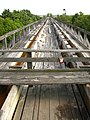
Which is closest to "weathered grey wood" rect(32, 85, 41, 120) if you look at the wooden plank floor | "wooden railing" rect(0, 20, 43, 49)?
the wooden plank floor

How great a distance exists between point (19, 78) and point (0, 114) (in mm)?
1208

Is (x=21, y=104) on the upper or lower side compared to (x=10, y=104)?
lower

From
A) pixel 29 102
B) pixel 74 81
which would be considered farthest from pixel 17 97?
pixel 74 81

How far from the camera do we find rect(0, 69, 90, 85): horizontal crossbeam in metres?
3.70

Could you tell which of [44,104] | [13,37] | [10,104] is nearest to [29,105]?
[44,104]

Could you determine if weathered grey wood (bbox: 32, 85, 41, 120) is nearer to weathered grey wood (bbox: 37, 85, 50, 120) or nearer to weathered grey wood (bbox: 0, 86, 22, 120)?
weathered grey wood (bbox: 37, 85, 50, 120)

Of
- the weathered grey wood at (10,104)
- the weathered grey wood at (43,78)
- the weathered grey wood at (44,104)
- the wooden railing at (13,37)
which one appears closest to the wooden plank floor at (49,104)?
the weathered grey wood at (44,104)

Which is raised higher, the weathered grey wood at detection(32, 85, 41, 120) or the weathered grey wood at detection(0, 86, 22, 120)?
the weathered grey wood at detection(0, 86, 22, 120)

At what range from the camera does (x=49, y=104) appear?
3.65 meters

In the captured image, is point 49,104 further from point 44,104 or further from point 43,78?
point 43,78

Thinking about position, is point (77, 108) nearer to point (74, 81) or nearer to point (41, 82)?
point (74, 81)

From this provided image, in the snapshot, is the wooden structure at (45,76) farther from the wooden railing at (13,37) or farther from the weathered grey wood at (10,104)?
the wooden railing at (13,37)

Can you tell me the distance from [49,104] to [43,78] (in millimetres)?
461

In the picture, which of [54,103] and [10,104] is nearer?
[10,104]
